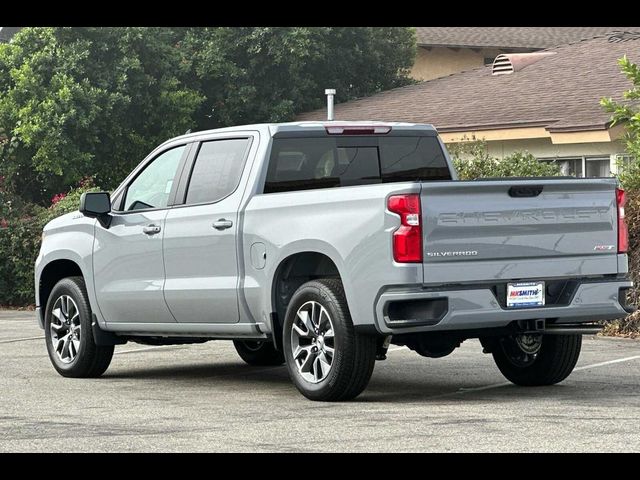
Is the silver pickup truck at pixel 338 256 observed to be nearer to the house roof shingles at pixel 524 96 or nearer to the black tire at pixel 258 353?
the black tire at pixel 258 353

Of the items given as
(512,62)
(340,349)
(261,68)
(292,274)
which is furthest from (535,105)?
(340,349)

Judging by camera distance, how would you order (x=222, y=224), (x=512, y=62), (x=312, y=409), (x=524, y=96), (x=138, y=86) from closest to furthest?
(x=312, y=409)
(x=222, y=224)
(x=524, y=96)
(x=138, y=86)
(x=512, y=62)

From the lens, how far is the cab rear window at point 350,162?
1177 centimetres

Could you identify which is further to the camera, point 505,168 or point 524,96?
point 524,96

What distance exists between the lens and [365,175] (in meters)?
12.1

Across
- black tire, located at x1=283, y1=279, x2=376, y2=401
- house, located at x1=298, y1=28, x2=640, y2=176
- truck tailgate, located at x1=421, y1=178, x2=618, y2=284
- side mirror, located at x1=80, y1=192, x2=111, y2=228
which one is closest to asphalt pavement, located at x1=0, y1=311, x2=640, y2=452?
black tire, located at x1=283, y1=279, x2=376, y2=401

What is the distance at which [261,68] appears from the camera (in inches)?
1298

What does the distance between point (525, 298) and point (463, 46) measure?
102ft

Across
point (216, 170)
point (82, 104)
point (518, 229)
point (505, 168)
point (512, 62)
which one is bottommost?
point (518, 229)

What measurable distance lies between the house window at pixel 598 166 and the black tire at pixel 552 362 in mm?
Result: 12155

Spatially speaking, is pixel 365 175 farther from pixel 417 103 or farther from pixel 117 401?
pixel 417 103

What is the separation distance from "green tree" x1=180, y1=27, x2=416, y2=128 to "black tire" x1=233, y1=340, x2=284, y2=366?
1852 centimetres

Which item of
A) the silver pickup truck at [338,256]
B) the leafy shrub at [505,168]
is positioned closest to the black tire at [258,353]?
the silver pickup truck at [338,256]

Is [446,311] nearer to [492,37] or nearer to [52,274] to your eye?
[52,274]
